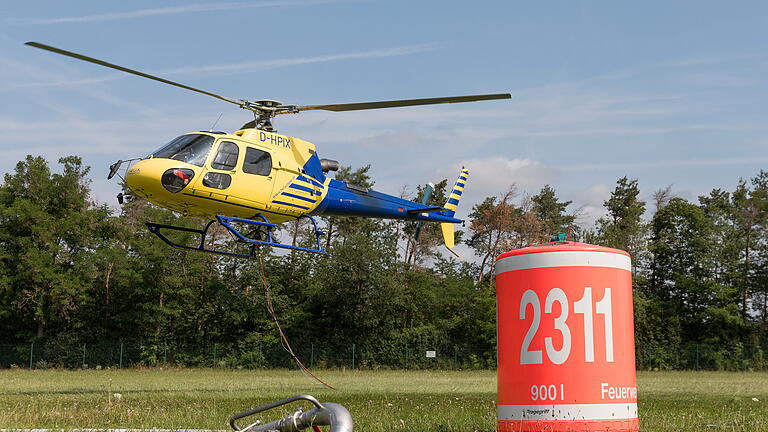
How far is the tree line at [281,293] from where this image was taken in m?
51.3

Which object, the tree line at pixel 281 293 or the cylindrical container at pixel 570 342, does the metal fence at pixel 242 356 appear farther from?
the cylindrical container at pixel 570 342

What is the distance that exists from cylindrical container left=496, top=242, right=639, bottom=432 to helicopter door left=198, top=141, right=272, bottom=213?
11.5m

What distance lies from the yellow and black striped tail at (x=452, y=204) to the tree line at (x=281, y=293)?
25.5m

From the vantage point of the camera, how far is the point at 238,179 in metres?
17.2

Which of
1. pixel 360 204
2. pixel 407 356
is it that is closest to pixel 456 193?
pixel 360 204

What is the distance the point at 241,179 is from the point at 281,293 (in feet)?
129

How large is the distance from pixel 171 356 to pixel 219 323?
157 inches

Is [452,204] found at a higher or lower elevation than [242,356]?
higher

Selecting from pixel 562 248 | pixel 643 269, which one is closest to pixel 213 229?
pixel 643 269

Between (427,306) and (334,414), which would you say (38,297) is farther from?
(334,414)

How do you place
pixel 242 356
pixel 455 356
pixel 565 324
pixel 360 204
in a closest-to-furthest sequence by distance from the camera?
pixel 565 324, pixel 360 204, pixel 242 356, pixel 455 356

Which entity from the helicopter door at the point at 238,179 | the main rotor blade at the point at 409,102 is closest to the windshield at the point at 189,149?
the helicopter door at the point at 238,179

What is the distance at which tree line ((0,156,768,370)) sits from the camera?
168 ft

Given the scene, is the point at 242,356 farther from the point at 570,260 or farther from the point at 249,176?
the point at 570,260
